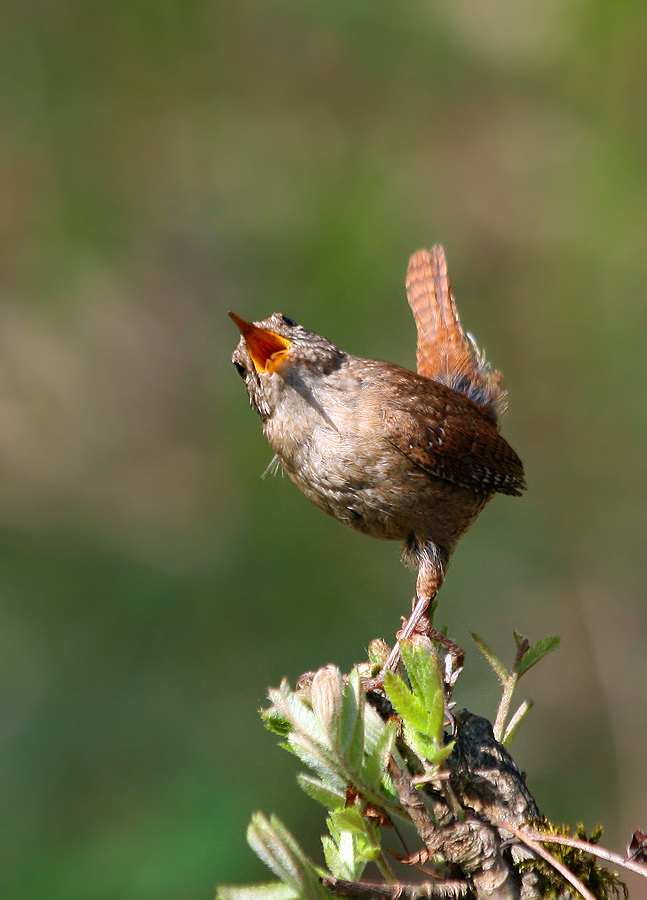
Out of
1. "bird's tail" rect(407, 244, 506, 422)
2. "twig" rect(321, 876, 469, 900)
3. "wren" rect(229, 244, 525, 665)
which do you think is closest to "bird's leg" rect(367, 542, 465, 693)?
"wren" rect(229, 244, 525, 665)

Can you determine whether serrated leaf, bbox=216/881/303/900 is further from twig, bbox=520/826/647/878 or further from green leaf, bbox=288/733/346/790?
twig, bbox=520/826/647/878

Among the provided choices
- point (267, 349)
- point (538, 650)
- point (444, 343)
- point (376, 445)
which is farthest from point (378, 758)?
point (444, 343)

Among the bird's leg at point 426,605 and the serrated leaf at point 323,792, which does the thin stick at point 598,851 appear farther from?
the bird's leg at point 426,605

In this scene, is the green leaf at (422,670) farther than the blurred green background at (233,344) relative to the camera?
No

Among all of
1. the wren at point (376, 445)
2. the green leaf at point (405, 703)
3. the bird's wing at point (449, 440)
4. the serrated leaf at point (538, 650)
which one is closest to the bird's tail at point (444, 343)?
the bird's wing at point (449, 440)

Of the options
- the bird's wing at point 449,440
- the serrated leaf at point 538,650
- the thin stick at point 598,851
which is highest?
the bird's wing at point 449,440
